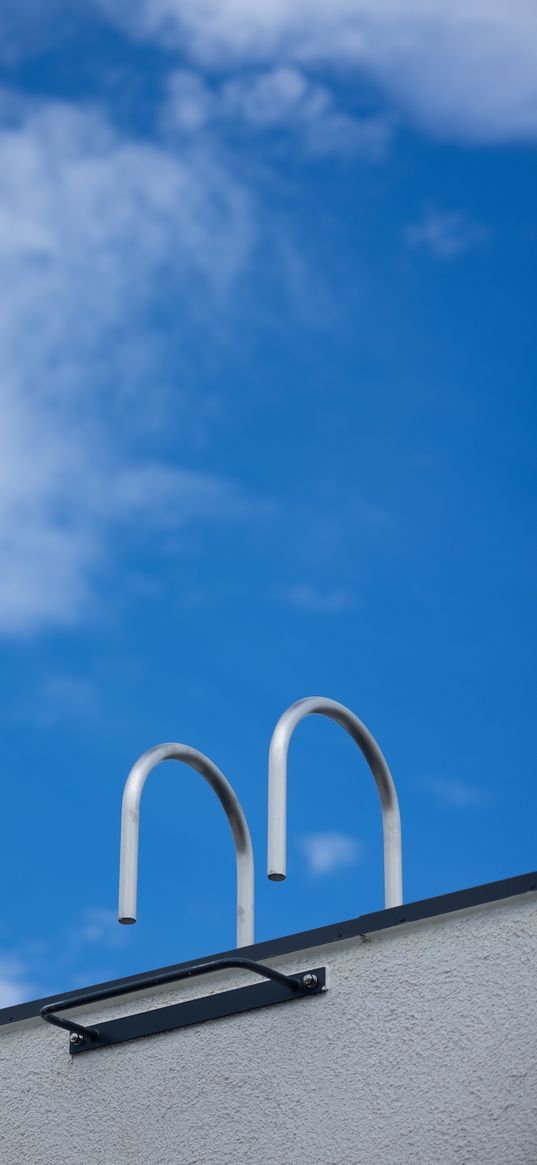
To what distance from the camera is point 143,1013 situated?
5.61m

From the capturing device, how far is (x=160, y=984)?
5473 mm

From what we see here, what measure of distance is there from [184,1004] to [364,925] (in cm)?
72

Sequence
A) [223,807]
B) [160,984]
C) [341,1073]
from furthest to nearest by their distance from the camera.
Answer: [223,807] < [160,984] < [341,1073]

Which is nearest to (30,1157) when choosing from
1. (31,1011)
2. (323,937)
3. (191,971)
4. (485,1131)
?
(31,1011)

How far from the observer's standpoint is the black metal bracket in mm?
5242

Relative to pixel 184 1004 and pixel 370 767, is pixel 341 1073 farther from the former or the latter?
pixel 370 767

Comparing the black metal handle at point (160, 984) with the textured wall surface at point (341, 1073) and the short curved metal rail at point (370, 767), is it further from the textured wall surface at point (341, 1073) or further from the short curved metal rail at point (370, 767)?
the short curved metal rail at point (370, 767)

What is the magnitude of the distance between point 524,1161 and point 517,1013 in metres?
0.41


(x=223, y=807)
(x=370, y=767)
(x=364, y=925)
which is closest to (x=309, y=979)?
(x=364, y=925)

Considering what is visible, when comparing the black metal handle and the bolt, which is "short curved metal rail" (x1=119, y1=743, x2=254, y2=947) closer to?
the black metal handle

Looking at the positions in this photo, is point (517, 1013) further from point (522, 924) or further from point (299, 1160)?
point (299, 1160)

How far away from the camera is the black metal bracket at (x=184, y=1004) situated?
17.2ft

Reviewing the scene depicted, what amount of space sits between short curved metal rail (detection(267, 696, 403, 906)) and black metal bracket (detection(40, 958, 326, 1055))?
39cm

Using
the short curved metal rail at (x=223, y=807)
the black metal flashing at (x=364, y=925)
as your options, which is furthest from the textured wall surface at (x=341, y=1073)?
the short curved metal rail at (x=223, y=807)
